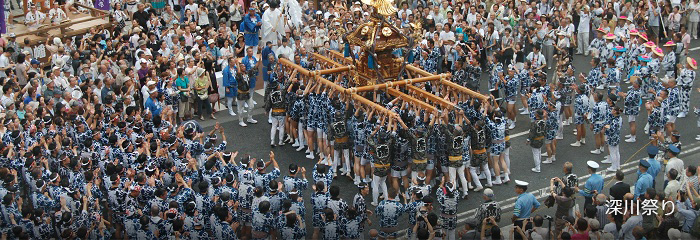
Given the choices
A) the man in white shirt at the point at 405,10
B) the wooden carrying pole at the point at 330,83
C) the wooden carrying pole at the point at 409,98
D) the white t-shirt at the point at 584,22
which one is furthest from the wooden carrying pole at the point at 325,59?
the white t-shirt at the point at 584,22

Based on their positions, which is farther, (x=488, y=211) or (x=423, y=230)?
(x=488, y=211)

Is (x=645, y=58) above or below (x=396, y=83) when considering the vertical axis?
below

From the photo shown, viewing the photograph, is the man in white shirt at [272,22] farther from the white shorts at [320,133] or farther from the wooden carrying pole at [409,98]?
the wooden carrying pole at [409,98]

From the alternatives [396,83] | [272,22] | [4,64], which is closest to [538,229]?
[396,83]

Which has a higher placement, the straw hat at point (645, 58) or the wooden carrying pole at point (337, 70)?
the wooden carrying pole at point (337, 70)

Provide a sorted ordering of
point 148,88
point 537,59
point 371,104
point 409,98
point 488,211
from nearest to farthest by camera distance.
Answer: point 488,211 < point 371,104 < point 409,98 < point 148,88 < point 537,59

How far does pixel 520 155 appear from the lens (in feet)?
68.6

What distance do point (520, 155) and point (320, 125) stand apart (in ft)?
16.3

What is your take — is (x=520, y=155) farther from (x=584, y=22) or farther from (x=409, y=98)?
(x=584, y=22)

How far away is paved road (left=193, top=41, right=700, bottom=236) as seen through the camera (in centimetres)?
1869

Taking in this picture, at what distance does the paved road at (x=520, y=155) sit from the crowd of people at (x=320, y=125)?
0.25 m

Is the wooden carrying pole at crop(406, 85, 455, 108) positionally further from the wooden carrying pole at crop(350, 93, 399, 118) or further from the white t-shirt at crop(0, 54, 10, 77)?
the white t-shirt at crop(0, 54, 10, 77)

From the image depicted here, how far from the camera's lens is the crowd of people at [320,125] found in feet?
51.1

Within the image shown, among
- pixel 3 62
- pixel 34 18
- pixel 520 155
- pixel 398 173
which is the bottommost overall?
pixel 520 155
